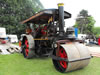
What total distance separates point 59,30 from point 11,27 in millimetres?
14301

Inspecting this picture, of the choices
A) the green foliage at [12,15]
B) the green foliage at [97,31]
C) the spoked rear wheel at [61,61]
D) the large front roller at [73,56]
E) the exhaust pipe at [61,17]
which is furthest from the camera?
the green foliage at [97,31]

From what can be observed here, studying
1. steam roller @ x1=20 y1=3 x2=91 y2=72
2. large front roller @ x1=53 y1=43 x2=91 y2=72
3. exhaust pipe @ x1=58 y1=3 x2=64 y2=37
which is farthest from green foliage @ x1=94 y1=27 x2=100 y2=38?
large front roller @ x1=53 y1=43 x2=91 y2=72

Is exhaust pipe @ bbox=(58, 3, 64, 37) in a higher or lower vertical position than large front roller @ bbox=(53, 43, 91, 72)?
higher

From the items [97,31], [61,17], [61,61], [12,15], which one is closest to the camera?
[61,61]

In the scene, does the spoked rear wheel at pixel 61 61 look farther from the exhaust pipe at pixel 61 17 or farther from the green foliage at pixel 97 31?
the green foliage at pixel 97 31

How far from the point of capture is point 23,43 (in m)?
5.76

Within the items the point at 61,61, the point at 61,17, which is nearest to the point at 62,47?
the point at 61,61

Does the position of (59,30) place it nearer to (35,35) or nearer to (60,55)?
(60,55)

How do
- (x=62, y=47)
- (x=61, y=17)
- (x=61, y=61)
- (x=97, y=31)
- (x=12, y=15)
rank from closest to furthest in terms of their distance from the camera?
(x=62, y=47), (x=61, y=61), (x=61, y=17), (x=12, y=15), (x=97, y=31)

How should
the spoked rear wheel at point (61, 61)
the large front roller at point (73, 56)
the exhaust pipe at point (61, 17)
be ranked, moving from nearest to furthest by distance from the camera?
1. the large front roller at point (73, 56)
2. the spoked rear wheel at point (61, 61)
3. the exhaust pipe at point (61, 17)

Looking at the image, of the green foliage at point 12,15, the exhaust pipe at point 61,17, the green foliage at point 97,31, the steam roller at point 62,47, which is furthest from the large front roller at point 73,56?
the green foliage at point 97,31

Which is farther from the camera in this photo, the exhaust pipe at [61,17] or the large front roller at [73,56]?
the exhaust pipe at [61,17]

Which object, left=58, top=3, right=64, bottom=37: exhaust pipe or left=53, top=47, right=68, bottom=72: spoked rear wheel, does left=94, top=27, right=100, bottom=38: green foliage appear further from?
left=53, top=47, right=68, bottom=72: spoked rear wheel

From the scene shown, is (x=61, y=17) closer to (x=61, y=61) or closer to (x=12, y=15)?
(x=61, y=61)
